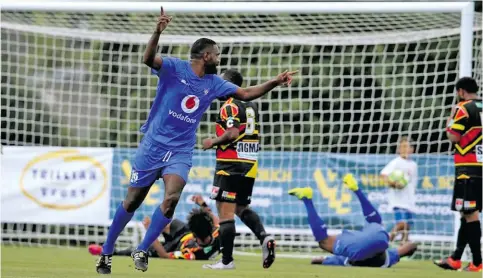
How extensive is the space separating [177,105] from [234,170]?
7.66 ft

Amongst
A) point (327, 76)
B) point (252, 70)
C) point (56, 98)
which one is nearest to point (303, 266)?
point (327, 76)

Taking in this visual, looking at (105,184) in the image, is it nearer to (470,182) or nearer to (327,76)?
(327,76)

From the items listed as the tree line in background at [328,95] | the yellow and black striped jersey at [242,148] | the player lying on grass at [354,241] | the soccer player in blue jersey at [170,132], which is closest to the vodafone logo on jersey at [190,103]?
the soccer player in blue jersey at [170,132]

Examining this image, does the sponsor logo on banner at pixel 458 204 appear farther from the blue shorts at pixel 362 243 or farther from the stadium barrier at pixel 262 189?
the stadium barrier at pixel 262 189

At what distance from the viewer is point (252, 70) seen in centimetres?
1850

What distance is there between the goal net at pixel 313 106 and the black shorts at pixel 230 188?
472cm

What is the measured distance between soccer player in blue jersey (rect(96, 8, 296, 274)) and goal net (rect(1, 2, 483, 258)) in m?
6.63

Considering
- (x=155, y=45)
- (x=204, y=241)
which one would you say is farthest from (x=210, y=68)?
(x=204, y=241)

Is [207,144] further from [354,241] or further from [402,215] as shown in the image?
[402,215]

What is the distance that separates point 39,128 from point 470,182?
10191 mm

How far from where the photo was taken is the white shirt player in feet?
53.1

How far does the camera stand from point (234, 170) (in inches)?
461

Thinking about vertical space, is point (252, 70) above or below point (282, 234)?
above

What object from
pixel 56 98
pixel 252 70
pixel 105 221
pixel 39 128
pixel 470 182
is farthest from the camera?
pixel 56 98
